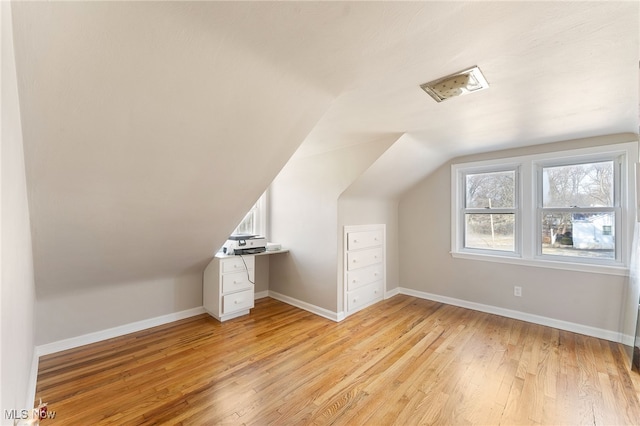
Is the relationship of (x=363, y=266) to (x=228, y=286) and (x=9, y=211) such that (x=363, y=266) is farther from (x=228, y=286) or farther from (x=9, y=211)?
(x=9, y=211)

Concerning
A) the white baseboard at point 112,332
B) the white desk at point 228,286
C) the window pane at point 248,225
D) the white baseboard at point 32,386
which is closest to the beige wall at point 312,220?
the window pane at point 248,225

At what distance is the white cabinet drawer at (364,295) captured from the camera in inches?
129

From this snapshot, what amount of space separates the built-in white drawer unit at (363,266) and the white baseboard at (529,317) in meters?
0.72

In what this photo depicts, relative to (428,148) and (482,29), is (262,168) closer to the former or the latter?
(482,29)

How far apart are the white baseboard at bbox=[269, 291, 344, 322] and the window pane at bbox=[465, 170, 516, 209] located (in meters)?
2.29

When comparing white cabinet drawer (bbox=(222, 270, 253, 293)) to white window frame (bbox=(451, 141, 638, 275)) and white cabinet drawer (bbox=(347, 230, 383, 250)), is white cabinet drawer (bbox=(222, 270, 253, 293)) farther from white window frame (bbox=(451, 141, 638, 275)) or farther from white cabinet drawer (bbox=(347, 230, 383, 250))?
white window frame (bbox=(451, 141, 638, 275))

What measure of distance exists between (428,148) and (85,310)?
389 centimetres

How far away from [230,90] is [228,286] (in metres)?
2.28

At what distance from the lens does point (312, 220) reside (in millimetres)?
3430

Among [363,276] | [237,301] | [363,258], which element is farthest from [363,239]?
[237,301]

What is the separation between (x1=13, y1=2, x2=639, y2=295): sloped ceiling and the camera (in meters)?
1.05

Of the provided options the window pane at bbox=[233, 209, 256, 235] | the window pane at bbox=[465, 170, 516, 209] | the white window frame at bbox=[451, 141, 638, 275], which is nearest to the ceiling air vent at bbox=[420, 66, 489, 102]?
the white window frame at bbox=[451, 141, 638, 275]

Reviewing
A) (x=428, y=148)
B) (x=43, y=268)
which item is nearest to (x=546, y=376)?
(x=428, y=148)

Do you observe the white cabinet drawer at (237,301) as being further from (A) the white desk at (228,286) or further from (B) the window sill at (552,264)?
(B) the window sill at (552,264)
